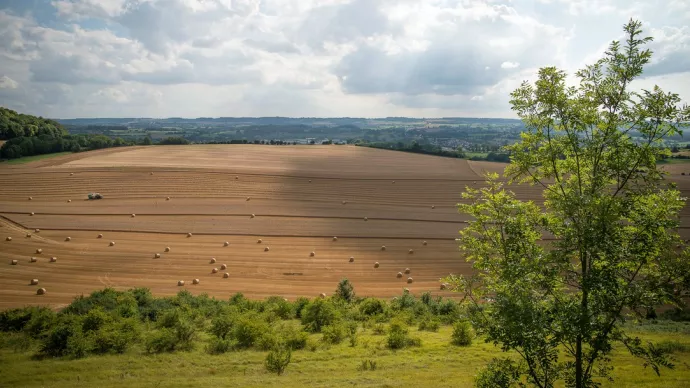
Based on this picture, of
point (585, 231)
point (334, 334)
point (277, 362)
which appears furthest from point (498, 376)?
point (334, 334)

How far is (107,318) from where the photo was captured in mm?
20234

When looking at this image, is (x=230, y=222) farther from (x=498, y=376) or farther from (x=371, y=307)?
(x=498, y=376)

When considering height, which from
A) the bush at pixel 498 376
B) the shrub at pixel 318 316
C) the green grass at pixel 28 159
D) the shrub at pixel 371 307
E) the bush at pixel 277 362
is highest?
the green grass at pixel 28 159

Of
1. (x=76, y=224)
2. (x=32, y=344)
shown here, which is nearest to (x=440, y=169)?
(x=76, y=224)

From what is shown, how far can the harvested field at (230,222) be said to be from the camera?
33406 mm

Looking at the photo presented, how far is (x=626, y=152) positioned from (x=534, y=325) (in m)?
4.14

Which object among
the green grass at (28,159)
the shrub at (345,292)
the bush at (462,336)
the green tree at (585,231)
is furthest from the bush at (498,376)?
the green grass at (28,159)

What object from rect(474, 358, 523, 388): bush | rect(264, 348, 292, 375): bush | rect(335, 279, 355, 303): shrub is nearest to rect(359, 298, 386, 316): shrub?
rect(335, 279, 355, 303): shrub

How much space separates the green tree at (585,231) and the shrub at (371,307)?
15.5 m

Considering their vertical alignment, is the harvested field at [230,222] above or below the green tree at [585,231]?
below

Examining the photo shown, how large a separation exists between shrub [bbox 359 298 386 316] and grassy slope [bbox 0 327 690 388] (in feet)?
19.4

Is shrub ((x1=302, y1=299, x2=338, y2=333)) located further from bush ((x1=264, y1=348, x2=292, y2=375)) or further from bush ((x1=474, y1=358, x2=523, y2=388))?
bush ((x1=474, y1=358, x2=523, y2=388))

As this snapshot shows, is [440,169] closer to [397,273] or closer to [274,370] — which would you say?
[397,273]

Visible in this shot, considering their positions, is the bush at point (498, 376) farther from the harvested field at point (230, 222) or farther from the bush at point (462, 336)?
the harvested field at point (230, 222)
